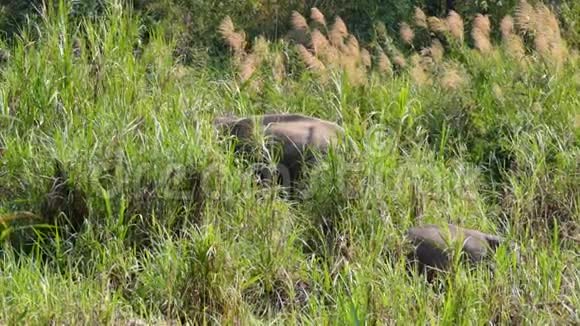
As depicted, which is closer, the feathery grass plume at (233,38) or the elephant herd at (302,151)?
the elephant herd at (302,151)

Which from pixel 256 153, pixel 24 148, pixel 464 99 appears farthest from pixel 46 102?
pixel 464 99

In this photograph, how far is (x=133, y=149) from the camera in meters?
6.53

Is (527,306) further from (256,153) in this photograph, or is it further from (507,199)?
(256,153)

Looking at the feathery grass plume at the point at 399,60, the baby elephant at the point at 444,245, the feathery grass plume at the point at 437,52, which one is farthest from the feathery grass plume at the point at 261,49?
the baby elephant at the point at 444,245

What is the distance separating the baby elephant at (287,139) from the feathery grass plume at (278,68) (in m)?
1.25

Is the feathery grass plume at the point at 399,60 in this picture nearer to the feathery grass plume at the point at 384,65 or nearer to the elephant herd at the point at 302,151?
the feathery grass plume at the point at 384,65

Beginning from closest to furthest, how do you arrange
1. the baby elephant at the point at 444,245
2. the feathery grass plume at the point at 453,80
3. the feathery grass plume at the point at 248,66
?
the baby elephant at the point at 444,245 < the feathery grass plume at the point at 453,80 < the feathery grass plume at the point at 248,66

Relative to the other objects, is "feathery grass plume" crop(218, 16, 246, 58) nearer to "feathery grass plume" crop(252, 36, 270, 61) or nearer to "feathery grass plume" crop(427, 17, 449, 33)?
"feathery grass plume" crop(252, 36, 270, 61)

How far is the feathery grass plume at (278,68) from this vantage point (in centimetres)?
853

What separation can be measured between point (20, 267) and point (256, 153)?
1655 millimetres

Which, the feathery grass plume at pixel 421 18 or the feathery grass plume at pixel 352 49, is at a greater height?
the feathery grass plume at pixel 421 18

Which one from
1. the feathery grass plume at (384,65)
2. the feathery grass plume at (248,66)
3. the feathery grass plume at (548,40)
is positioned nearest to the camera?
the feathery grass plume at (548,40)

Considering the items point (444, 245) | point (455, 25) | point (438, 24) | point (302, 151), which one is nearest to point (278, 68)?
point (438, 24)

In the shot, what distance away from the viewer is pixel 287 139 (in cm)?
709
